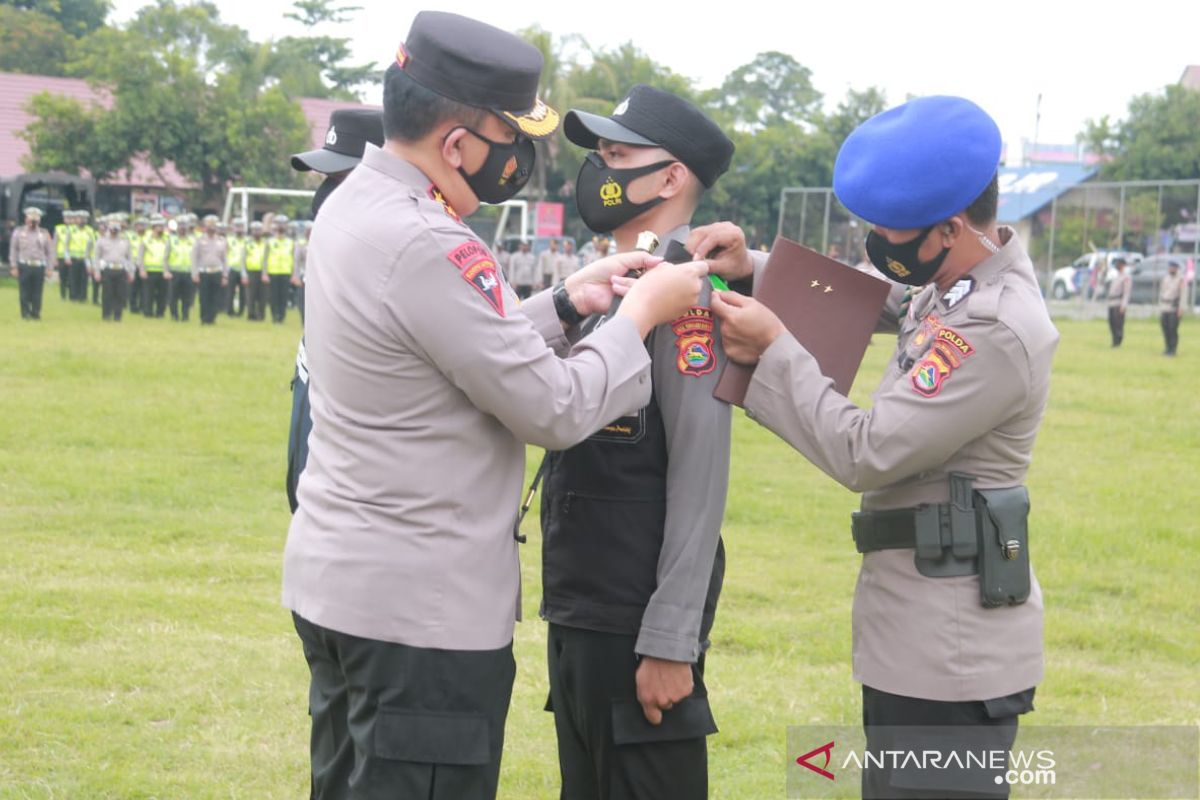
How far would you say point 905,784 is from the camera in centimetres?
276

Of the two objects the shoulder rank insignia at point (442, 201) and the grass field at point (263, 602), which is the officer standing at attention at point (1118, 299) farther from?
the shoulder rank insignia at point (442, 201)

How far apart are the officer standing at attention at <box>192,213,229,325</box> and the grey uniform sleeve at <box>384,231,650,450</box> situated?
23035mm

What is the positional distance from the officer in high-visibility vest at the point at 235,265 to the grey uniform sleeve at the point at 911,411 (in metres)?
24.6

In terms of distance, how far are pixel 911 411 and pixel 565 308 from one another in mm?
852

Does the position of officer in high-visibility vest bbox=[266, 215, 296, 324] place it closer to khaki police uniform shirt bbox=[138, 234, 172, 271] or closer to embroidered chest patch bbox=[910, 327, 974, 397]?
khaki police uniform shirt bbox=[138, 234, 172, 271]

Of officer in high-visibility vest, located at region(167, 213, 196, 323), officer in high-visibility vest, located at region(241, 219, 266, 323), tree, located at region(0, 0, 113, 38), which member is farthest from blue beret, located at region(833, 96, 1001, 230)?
tree, located at region(0, 0, 113, 38)

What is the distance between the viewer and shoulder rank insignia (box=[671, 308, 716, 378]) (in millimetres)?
2930

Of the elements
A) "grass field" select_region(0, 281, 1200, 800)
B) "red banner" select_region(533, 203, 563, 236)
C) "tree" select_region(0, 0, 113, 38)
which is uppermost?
"tree" select_region(0, 0, 113, 38)

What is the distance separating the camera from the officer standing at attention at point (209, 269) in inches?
971

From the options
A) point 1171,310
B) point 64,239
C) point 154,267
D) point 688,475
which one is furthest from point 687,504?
point 64,239

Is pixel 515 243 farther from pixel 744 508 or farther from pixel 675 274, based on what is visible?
pixel 675 274

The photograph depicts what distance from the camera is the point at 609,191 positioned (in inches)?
125

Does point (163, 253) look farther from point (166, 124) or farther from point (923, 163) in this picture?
point (923, 163)

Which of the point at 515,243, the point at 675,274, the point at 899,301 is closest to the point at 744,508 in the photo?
the point at 899,301
